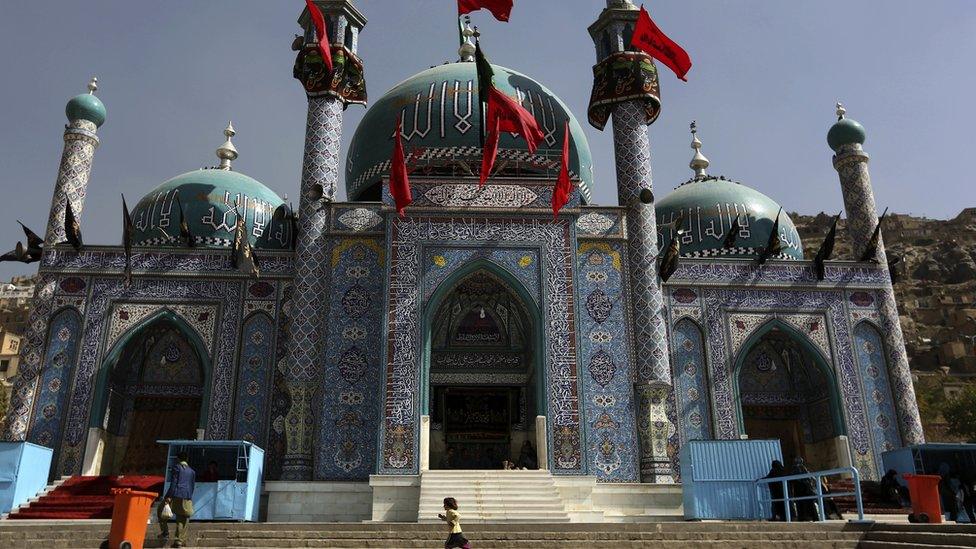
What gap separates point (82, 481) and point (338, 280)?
5846 millimetres

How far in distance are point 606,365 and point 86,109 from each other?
12973 millimetres

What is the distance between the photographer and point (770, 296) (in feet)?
54.1

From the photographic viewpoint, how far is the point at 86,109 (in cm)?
1723

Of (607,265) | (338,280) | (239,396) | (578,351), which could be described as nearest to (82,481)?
(239,396)

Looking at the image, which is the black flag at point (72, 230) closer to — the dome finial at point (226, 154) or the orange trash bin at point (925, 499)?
the dome finial at point (226, 154)

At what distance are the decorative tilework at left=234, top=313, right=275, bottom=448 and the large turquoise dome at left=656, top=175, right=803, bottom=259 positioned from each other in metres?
10.2

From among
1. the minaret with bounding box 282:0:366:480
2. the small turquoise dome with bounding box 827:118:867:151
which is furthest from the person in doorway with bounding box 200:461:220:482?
the small turquoise dome with bounding box 827:118:867:151

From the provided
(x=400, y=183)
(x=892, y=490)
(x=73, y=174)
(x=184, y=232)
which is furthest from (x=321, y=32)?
(x=892, y=490)

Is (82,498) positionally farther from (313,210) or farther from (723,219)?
(723,219)

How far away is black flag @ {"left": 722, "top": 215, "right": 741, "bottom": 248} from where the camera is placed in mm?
18452

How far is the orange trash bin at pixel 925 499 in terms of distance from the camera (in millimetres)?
8750

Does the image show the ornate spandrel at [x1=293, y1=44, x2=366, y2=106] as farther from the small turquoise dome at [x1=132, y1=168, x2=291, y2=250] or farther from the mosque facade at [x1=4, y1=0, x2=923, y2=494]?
the small turquoise dome at [x1=132, y1=168, x2=291, y2=250]

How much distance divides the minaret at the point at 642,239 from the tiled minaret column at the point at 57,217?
11467 mm

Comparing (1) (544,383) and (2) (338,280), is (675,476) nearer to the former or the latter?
(1) (544,383)
